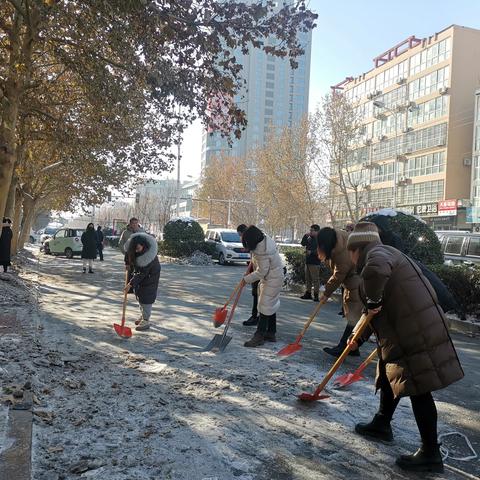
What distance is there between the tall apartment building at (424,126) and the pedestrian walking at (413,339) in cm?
4145

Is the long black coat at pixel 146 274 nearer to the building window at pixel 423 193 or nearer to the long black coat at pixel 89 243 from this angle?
the long black coat at pixel 89 243

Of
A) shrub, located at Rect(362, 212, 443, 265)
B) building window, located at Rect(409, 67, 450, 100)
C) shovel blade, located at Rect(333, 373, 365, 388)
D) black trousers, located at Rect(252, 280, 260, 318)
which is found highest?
building window, located at Rect(409, 67, 450, 100)

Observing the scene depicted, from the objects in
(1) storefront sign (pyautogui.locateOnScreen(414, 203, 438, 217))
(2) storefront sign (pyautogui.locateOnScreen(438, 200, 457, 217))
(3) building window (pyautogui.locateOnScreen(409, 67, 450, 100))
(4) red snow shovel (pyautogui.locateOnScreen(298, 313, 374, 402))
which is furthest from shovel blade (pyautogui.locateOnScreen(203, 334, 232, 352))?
(3) building window (pyautogui.locateOnScreen(409, 67, 450, 100))

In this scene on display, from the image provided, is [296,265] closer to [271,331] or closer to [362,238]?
[271,331]

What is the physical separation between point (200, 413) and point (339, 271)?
102 inches

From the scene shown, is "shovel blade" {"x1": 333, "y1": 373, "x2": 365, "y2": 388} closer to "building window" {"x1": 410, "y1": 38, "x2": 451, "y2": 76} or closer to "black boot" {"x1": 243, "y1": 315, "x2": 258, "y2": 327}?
"black boot" {"x1": 243, "y1": 315, "x2": 258, "y2": 327}

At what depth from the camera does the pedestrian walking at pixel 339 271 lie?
18.6 ft

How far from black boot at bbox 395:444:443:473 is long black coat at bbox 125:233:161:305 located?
17.3ft

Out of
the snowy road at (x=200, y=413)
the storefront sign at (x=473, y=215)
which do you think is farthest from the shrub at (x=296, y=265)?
the storefront sign at (x=473, y=215)

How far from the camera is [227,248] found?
84.6 ft

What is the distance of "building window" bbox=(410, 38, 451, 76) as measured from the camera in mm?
50406

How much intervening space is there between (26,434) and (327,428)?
90.4 inches

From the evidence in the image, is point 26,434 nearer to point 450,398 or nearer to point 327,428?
point 327,428

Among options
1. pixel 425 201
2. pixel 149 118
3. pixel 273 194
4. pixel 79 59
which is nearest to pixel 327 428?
pixel 79 59
